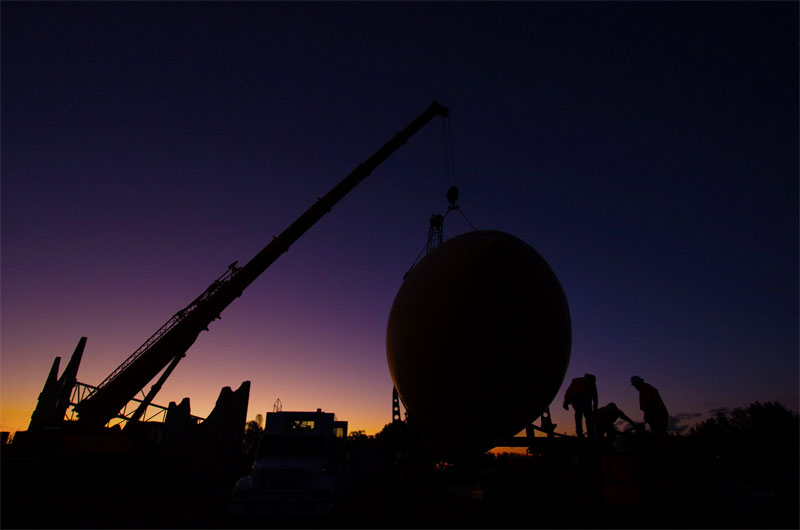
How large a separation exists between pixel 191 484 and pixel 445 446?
11060 millimetres

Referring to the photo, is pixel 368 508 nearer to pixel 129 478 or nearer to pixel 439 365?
pixel 439 365

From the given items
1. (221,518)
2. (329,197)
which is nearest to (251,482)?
(221,518)

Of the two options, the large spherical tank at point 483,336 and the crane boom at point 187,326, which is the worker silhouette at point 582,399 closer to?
the large spherical tank at point 483,336

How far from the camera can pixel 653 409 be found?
9.20m

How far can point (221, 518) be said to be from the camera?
8883mm

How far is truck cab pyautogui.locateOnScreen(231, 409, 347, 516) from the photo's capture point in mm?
8758

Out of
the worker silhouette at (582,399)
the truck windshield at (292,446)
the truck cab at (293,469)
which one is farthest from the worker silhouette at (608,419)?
the truck windshield at (292,446)

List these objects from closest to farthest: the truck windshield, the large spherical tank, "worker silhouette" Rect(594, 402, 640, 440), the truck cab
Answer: the large spherical tank
the truck cab
"worker silhouette" Rect(594, 402, 640, 440)
the truck windshield

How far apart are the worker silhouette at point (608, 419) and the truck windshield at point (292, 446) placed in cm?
737

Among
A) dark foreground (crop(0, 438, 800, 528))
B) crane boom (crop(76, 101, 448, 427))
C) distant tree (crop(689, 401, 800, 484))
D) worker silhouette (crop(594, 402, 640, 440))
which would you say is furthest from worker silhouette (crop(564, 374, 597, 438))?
crane boom (crop(76, 101, 448, 427))

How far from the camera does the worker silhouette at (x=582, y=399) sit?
428 inches

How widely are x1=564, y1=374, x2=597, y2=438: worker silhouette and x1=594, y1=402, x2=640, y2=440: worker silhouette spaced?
0.50 meters

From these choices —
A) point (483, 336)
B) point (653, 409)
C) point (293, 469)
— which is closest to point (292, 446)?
point (293, 469)

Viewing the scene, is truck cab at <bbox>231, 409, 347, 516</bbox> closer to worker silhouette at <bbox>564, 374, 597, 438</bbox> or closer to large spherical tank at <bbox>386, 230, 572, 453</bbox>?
large spherical tank at <bbox>386, 230, 572, 453</bbox>
